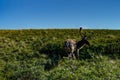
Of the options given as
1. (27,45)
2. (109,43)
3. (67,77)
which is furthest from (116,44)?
(67,77)

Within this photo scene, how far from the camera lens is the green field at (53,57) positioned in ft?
71.8

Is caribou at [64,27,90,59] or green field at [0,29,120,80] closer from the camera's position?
green field at [0,29,120,80]

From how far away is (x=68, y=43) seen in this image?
30984mm

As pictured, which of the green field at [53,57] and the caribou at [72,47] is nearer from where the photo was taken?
the green field at [53,57]

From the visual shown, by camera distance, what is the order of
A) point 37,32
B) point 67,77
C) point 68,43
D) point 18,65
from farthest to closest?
1. point 37,32
2. point 68,43
3. point 18,65
4. point 67,77

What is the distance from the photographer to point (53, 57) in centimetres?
3209

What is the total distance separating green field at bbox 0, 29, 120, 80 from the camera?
2188 cm

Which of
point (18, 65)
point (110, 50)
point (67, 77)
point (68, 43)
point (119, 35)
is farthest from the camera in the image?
point (119, 35)

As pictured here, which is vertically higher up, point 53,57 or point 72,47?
point 72,47

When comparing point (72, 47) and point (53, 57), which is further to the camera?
point (53, 57)

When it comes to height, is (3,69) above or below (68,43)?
below

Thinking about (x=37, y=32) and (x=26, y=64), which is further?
(x=37, y=32)

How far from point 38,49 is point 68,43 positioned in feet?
17.1

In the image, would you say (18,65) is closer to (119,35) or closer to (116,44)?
(116,44)
